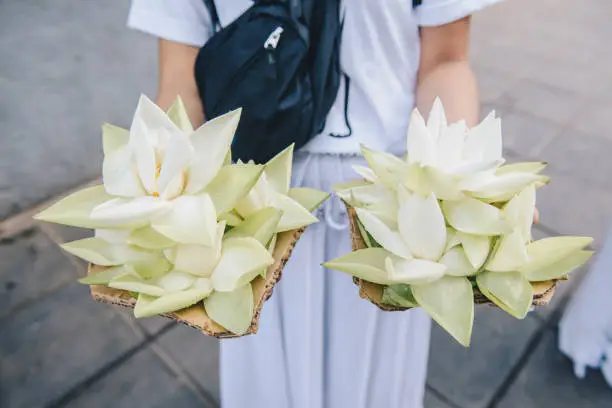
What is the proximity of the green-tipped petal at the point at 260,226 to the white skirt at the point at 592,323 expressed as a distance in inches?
49.3

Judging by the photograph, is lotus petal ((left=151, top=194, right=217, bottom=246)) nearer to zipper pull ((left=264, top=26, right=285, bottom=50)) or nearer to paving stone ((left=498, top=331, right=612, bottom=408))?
zipper pull ((left=264, top=26, right=285, bottom=50))

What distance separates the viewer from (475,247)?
1.78ft

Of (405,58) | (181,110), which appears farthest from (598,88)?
(181,110)

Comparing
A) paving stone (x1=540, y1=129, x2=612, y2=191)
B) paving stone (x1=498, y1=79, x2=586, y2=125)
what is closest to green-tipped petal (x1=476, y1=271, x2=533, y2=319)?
paving stone (x1=540, y1=129, x2=612, y2=191)

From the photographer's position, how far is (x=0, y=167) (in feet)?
8.11

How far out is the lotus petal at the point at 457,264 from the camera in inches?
21.6

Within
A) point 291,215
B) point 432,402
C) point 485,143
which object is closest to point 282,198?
point 291,215

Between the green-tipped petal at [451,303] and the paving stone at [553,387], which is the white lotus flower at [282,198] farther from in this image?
the paving stone at [553,387]

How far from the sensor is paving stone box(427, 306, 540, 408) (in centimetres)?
164

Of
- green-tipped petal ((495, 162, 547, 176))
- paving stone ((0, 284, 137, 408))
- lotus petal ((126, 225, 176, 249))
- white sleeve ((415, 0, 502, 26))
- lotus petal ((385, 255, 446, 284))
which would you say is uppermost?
white sleeve ((415, 0, 502, 26))

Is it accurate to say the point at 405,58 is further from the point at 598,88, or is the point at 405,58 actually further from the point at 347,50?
the point at 598,88

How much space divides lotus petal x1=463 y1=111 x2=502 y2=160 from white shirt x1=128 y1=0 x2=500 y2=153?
28cm

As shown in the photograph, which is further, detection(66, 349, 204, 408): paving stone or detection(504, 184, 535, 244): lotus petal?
detection(66, 349, 204, 408): paving stone

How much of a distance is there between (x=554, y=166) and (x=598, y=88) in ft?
2.90
